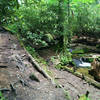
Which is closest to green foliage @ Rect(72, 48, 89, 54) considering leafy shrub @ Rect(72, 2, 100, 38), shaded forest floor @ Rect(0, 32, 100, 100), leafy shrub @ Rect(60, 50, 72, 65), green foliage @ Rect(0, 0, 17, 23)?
leafy shrub @ Rect(72, 2, 100, 38)

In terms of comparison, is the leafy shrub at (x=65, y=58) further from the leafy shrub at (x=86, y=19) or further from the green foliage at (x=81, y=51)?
the leafy shrub at (x=86, y=19)

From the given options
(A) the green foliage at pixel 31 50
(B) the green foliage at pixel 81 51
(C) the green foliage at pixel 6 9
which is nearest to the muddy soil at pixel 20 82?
(A) the green foliage at pixel 31 50

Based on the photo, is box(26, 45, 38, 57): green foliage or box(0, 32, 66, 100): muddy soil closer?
box(0, 32, 66, 100): muddy soil

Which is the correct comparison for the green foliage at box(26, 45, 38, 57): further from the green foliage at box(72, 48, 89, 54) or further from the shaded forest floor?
the green foliage at box(72, 48, 89, 54)

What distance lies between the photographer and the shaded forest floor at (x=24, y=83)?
356 cm

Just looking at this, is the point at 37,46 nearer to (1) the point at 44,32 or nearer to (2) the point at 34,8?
(1) the point at 44,32

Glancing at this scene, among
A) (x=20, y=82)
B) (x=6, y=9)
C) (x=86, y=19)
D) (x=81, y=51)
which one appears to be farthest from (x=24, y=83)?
(x=86, y=19)

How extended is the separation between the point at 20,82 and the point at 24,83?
0.13 metres

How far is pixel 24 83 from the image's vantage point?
402 cm

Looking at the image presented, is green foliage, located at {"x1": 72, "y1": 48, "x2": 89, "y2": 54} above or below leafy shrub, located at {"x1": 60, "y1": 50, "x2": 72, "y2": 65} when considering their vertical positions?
below

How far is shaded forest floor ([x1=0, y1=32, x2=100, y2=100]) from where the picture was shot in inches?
140

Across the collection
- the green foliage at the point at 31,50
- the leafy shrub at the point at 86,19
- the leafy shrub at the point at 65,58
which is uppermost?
the leafy shrub at the point at 86,19

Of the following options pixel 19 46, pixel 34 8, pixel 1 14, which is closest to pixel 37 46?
pixel 19 46

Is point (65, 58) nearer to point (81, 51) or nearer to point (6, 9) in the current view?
point (81, 51)
